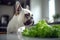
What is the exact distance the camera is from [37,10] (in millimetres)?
2463

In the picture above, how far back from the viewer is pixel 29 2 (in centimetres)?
236

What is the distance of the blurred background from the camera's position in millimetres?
2311

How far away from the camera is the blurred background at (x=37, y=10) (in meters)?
2.31

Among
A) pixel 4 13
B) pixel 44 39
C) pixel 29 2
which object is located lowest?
pixel 44 39

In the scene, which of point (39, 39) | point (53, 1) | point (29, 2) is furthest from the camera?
point (53, 1)

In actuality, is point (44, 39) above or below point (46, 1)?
below

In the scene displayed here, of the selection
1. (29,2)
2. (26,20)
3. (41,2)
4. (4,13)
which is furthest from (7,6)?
(26,20)

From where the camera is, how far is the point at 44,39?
0.46 metres

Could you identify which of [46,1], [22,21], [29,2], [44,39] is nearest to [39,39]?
[44,39]

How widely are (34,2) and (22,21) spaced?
146 centimetres

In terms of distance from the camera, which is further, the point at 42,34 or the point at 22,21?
the point at 22,21

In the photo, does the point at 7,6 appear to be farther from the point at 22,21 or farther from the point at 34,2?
the point at 22,21

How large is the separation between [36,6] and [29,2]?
0.18m

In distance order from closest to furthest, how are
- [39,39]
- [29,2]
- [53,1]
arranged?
[39,39], [29,2], [53,1]
